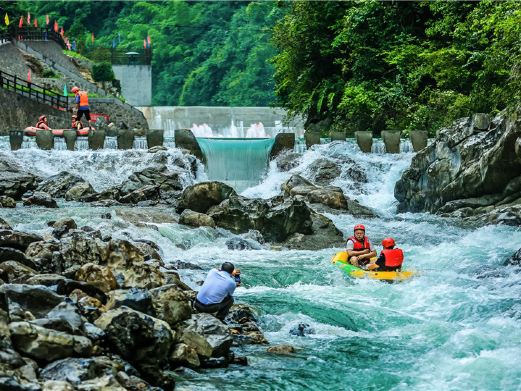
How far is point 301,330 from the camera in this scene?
10.5 m

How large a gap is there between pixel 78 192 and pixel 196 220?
5304mm

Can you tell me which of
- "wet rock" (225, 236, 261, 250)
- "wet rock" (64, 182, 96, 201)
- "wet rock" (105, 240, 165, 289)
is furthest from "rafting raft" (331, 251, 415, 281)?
"wet rock" (64, 182, 96, 201)

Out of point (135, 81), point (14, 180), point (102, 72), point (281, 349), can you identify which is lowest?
point (281, 349)

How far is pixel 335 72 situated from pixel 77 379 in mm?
26116

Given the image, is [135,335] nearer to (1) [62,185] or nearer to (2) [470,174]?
(2) [470,174]

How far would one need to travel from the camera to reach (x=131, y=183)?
22.6 meters

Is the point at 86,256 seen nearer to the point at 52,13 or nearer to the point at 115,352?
the point at 115,352

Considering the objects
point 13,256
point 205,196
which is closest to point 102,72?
point 205,196

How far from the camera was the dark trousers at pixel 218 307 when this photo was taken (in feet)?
33.4

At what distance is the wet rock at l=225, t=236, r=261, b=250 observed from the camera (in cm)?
1634

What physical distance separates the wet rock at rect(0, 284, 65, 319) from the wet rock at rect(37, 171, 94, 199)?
13496 mm

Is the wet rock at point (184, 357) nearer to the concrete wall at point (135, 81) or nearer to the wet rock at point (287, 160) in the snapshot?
the wet rock at point (287, 160)

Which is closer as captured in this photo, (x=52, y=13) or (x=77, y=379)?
(x=77, y=379)

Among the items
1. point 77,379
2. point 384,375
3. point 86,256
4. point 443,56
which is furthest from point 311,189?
point 77,379
